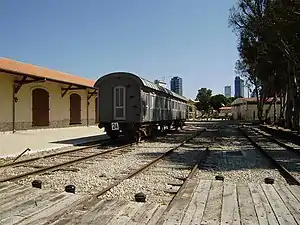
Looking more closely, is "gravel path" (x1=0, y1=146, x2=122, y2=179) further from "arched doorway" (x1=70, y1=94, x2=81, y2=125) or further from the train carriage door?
"arched doorway" (x1=70, y1=94, x2=81, y2=125)

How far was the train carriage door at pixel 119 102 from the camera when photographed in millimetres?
18919

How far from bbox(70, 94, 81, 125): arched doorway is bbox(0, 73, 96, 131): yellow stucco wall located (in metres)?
0.45

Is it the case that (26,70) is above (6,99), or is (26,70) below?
above

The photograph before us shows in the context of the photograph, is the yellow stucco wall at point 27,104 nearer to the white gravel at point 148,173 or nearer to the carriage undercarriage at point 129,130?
the carriage undercarriage at point 129,130

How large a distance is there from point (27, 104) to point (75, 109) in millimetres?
6826

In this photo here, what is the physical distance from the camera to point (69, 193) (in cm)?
669

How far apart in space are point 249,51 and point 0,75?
822 inches

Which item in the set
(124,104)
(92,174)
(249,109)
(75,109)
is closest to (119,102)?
(124,104)

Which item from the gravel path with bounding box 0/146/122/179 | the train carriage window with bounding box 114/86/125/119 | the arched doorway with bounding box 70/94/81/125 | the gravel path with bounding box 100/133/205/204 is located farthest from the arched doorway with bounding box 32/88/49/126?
the gravel path with bounding box 100/133/205/204

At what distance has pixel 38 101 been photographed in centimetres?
2475

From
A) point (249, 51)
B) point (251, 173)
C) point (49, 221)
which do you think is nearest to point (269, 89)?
point (249, 51)

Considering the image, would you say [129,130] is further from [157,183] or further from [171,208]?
[171,208]

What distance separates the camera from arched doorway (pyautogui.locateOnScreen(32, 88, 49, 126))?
24.3 metres

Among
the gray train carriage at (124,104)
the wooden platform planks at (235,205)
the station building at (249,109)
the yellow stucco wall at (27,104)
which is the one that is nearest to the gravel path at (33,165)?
the wooden platform planks at (235,205)
